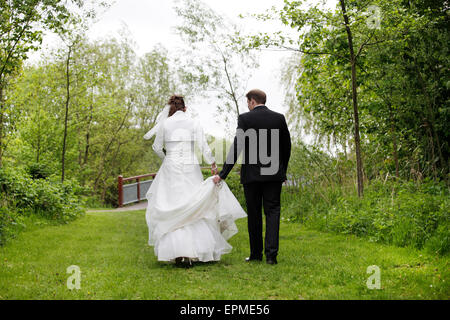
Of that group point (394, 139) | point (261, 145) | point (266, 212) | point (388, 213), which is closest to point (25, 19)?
point (261, 145)

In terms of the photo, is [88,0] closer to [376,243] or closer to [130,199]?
[376,243]

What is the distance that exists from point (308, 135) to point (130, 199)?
1079 centimetres

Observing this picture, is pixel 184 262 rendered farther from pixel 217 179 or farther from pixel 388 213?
pixel 388 213

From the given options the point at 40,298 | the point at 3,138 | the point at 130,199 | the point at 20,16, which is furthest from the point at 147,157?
the point at 40,298

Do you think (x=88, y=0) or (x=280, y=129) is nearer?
(x=280, y=129)

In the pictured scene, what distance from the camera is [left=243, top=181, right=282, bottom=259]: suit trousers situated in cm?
541

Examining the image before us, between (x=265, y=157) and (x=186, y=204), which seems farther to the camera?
(x=186, y=204)

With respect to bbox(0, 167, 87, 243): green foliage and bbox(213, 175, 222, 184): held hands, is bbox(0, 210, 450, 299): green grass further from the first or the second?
bbox(213, 175, 222, 184): held hands

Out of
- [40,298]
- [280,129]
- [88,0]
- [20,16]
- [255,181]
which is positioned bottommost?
[40,298]

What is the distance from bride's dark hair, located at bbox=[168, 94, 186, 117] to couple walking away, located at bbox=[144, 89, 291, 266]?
0.03m

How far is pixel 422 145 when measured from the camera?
915 cm

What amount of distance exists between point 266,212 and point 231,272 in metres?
0.87

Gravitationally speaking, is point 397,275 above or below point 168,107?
below

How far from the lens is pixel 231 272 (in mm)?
5078
